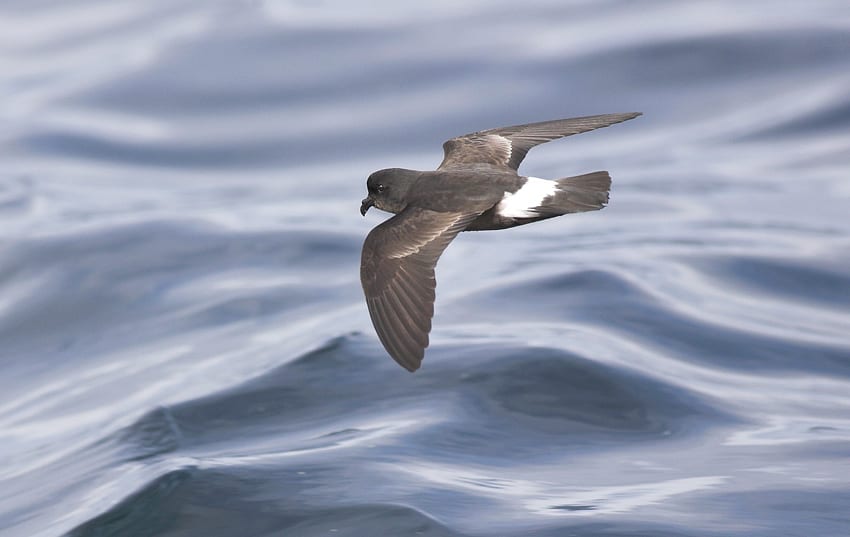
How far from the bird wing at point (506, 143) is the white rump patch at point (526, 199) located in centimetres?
91

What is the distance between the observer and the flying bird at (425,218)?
5559mm

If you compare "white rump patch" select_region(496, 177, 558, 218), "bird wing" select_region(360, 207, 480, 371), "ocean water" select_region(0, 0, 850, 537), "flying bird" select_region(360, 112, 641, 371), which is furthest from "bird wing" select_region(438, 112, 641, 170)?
"ocean water" select_region(0, 0, 850, 537)

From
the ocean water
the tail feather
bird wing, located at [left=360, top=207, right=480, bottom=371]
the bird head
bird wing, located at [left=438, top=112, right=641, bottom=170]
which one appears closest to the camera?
bird wing, located at [left=360, top=207, right=480, bottom=371]

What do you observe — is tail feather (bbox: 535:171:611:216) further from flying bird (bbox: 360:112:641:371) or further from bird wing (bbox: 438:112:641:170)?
bird wing (bbox: 438:112:641:170)

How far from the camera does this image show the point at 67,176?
17844mm

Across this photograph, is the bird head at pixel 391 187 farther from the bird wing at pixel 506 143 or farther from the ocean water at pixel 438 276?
→ the ocean water at pixel 438 276

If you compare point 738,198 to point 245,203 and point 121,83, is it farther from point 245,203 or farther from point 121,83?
point 121,83

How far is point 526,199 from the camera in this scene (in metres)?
5.89

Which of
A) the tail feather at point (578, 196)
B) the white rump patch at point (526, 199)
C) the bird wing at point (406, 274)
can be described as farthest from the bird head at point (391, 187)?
the tail feather at point (578, 196)

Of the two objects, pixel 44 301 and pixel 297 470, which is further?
pixel 44 301

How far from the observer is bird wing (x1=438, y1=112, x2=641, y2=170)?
7.02m

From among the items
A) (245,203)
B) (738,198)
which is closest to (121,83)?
(245,203)

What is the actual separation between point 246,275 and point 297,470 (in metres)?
5.79

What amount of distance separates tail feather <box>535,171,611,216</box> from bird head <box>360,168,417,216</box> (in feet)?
2.49
